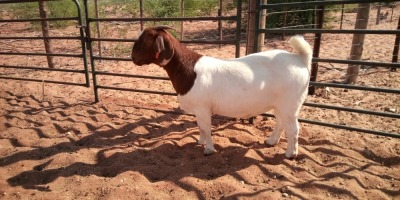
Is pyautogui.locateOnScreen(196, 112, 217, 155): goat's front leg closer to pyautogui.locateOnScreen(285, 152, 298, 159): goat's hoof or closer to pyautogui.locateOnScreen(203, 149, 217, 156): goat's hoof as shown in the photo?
pyautogui.locateOnScreen(203, 149, 217, 156): goat's hoof

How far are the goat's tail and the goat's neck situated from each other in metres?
1.17

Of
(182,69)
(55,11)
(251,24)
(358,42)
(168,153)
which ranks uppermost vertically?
(55,11)

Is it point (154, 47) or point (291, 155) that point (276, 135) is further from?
point (154, 47)

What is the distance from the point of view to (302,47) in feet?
11.0

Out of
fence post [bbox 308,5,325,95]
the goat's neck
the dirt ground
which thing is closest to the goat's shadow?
the dirt ground

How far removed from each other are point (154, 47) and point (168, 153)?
134 centimetres

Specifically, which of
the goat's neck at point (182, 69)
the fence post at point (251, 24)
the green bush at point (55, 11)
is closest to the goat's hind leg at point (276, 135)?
the fence post at point (251, 24)

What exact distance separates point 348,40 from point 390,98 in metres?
6.17

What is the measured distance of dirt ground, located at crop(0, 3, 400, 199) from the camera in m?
3.02

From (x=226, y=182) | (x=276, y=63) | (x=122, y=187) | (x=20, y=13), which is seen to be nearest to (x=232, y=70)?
(x=276, y=63)

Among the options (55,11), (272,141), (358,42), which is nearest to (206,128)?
(272,141)

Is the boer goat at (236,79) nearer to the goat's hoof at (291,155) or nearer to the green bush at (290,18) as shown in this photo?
the goat's hoof at (291,155)

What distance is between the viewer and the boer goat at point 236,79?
3.38 meters

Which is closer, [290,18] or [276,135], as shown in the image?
[276,135]
